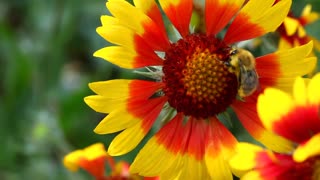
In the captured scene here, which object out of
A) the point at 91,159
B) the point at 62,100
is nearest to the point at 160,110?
the point at 91,159

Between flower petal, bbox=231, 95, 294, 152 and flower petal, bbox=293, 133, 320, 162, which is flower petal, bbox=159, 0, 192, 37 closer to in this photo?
flower petal, bbox=231, 95, 294, 152

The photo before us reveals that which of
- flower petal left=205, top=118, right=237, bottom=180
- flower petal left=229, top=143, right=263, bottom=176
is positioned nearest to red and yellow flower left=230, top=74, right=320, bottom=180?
flower petal left=229, top=143, right=263, bottom=176

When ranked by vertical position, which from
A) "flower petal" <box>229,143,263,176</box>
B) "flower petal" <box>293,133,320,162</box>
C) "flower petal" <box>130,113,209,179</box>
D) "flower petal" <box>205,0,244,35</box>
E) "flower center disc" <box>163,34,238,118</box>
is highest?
"flower petal" <box>205,0,244,35</box>

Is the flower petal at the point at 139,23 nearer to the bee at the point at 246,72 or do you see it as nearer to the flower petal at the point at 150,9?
the flower petal at the point at 150,9

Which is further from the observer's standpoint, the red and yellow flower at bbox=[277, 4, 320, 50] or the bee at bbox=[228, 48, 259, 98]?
the red and yellow flower at bbox=[277, 4, 320, 50]

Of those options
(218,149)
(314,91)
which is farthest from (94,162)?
(314,91)

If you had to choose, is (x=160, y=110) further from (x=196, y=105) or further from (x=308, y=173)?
(x=308, y=173)
